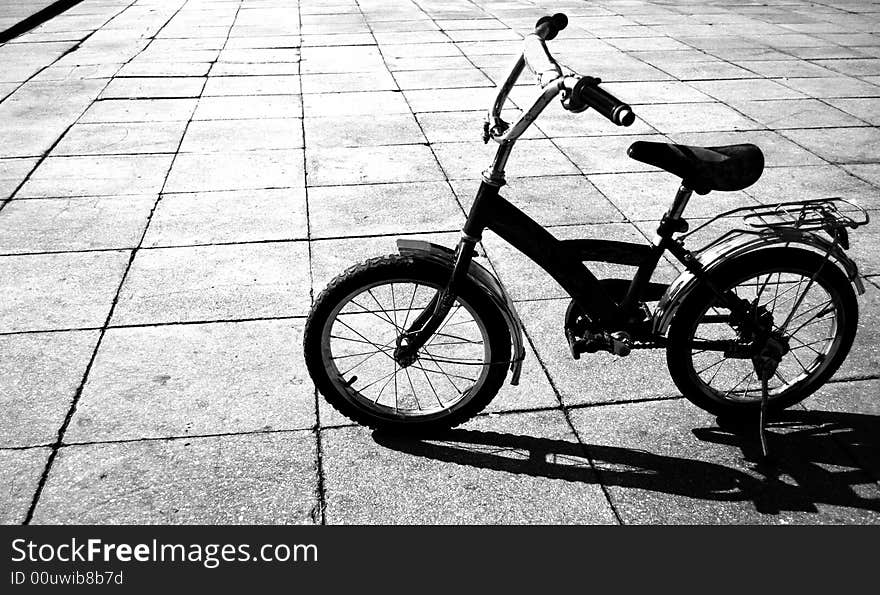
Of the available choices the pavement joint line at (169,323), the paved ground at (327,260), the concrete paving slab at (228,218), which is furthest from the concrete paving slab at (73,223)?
the pavement joint line at (169,323)

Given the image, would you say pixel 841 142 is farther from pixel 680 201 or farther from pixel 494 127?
pixel 494 127

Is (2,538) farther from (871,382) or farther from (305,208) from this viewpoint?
(871,382)

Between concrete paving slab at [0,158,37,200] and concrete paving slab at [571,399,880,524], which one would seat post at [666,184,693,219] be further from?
concrete paving slab at [0,158,37,200]

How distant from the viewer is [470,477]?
3285 mm

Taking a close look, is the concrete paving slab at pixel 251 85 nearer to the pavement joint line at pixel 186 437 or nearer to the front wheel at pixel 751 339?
the pavement joint line at pixel 186 437

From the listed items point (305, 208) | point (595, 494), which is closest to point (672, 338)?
point (595, 494)

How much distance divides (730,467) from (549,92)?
1.78 metres

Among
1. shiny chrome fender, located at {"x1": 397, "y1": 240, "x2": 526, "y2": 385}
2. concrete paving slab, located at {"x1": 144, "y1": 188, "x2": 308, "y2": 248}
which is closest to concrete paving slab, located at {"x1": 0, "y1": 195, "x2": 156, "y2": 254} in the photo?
concrete paving slab, located at {"x1": 144, "y1": 188, "x2": 308, "y2": 248}

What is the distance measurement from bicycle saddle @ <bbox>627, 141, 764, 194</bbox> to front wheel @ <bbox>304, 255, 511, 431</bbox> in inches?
33.6

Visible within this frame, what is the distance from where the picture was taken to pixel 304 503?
3.12 metres

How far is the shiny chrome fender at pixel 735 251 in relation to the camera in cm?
321

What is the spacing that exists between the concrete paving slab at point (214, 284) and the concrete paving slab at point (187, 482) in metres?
1.13

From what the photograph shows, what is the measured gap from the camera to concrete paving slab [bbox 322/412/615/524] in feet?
10.1

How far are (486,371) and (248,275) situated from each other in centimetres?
206
